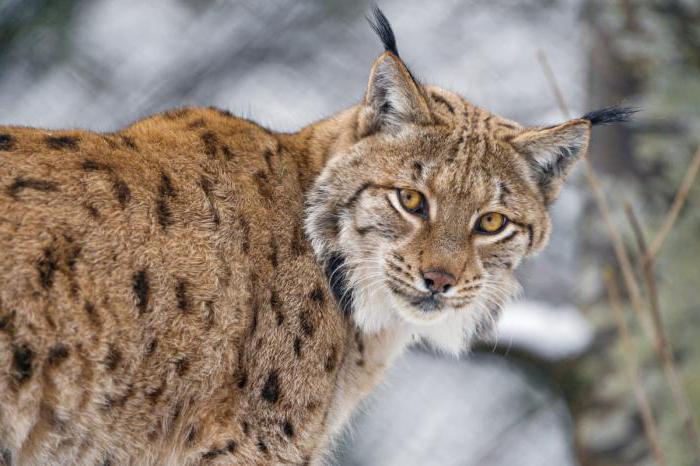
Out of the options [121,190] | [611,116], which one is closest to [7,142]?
[121,190]

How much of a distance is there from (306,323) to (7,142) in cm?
130

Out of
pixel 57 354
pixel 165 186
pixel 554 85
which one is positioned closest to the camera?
pixel 554 85

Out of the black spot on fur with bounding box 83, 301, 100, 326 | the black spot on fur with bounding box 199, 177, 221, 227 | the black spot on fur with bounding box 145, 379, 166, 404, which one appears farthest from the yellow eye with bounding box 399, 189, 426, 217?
the black spot on fur with bounding box 83, 301, 100, 326

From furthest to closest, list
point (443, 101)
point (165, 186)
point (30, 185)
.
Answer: point (443, 101)
point (165, 186)
point (30, 185)

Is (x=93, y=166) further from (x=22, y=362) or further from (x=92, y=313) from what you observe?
(x=22, y=362)

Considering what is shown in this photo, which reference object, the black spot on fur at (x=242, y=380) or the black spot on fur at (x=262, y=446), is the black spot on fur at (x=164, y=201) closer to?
the black spot on fur at (x=242, y=380)

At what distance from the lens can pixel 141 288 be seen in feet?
11.4

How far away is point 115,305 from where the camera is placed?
11.1 feet

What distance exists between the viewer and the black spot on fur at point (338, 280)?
13.2ft

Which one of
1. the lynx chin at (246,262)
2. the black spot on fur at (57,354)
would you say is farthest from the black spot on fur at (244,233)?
the black spot on fur at (57,354)

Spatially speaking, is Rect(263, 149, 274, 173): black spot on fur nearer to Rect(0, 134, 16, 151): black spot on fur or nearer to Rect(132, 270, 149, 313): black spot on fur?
Rect(132, 270, 149, 313): black spot on fur

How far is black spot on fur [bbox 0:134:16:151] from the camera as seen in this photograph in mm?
3424

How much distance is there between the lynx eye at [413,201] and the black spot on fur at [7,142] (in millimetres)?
1529

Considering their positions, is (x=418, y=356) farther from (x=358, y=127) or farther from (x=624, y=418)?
(x=358, y=127)
